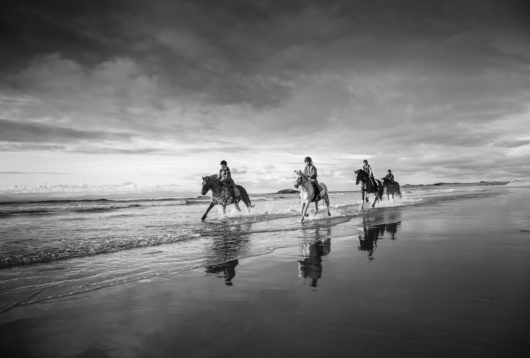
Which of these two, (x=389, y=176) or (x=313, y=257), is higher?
(x=389, y=176)

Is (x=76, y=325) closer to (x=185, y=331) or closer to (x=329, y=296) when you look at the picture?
(x=185, y=331)

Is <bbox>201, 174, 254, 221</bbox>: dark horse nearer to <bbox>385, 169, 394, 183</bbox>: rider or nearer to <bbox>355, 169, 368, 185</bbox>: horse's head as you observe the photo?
<bbox>355, 169, 368, 185</bbox>: horse's head

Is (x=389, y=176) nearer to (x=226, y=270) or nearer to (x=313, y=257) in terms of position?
(x=313, y=257)

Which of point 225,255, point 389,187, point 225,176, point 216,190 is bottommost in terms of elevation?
point 225,255

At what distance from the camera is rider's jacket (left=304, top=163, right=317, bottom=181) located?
48.5ft

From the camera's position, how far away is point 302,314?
2865 millimetres

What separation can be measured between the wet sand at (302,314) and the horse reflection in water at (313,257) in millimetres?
57

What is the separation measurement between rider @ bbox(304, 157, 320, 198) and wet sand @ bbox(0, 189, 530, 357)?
31.3ft

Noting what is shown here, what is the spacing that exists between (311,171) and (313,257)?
962 cm

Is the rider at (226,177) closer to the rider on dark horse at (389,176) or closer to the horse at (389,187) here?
the horse at (389,187)

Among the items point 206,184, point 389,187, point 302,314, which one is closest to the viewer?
point 302,314

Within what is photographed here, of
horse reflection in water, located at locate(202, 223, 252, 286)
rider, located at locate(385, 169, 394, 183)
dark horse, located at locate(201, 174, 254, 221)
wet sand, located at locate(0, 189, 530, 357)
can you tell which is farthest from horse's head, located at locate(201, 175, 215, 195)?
rider, located at locate(385, 169, 394, 183)

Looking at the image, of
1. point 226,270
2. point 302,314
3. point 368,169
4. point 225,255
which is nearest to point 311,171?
point 368,169

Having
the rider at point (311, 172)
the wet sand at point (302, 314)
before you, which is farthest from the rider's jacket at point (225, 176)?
the wet sand at point (302, 314)
